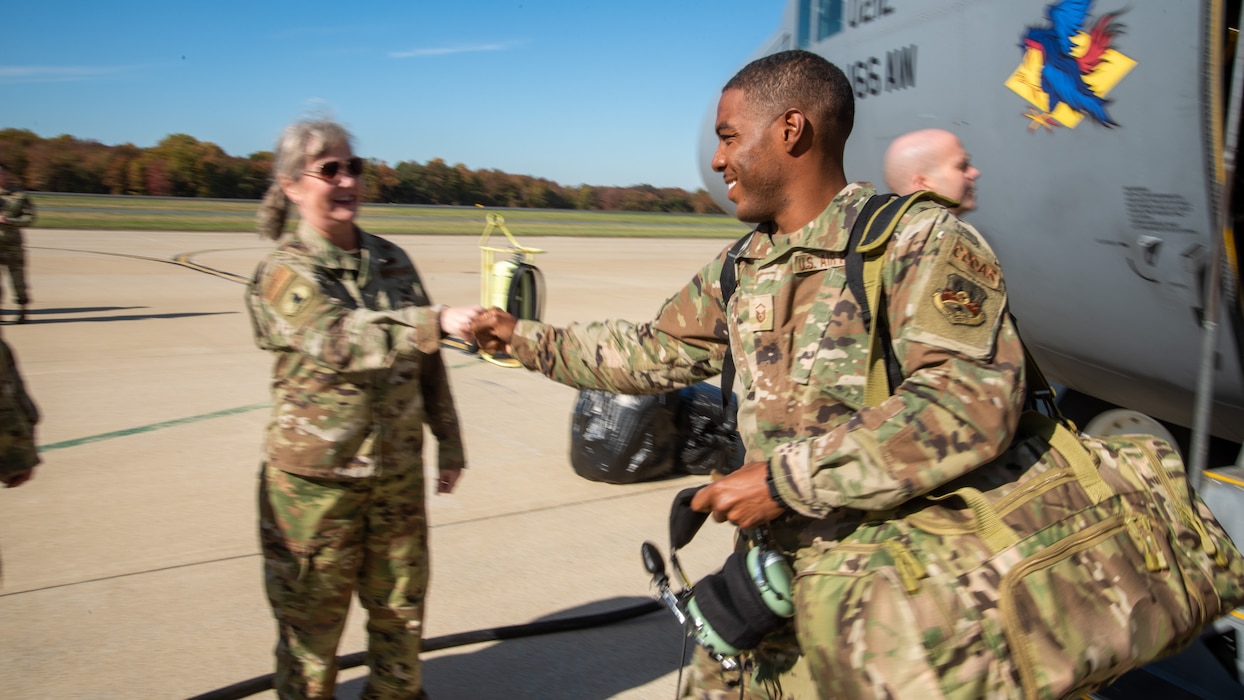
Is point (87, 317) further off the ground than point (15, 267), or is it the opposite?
point (15, 267)

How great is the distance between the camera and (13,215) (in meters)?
10.3

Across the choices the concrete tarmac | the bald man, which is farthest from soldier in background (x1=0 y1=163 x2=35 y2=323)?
the bald man

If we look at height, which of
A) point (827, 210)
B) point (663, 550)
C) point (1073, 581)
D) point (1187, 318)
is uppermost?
point (827, 210)

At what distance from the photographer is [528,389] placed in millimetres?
7863

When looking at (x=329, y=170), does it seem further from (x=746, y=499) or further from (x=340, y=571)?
(x=746, y=499)

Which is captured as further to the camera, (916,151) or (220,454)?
(220,454)

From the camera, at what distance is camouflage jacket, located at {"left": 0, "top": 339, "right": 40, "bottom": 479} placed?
2.72 metres

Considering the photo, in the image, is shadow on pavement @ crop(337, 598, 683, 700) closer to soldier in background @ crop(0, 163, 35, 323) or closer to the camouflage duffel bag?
the camouflage duffel bag

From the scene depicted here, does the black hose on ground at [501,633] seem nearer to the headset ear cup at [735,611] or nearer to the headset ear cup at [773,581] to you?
the headset ear cup at [735,611]

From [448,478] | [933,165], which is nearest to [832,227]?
[448,478]

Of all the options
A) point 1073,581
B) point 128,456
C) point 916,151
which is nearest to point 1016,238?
point 916,151

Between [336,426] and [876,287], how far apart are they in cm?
154

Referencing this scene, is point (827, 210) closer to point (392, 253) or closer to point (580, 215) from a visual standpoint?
point (392, 253)

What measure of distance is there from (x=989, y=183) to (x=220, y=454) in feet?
15.3
